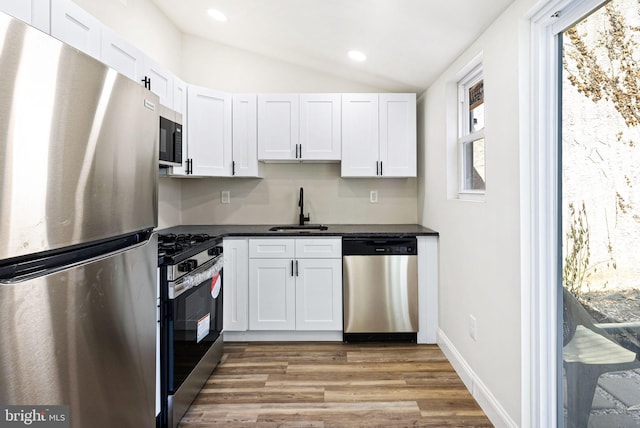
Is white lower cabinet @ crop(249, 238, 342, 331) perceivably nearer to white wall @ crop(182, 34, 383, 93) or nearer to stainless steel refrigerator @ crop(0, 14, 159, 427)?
white wall @ crop(182, 34, 383, 93)

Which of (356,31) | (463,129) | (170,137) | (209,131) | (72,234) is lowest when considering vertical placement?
(72,234)

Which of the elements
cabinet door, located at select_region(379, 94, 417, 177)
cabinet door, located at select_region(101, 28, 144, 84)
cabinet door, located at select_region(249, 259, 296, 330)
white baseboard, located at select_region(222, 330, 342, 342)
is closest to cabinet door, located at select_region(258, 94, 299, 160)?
cabinet door, located at select_region(379, 94, 417, 177)

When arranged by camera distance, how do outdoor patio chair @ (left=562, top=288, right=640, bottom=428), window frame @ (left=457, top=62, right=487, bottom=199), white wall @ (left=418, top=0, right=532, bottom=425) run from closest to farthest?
outdoor patio chair @ (left=562, top=288, right=640, bottom=428) → white wall @ (left=418, top=0, right=532, bottom=425) → window frame @ (left=457, top=62, right=487, bottom=199)

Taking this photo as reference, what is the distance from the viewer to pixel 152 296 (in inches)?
48.5

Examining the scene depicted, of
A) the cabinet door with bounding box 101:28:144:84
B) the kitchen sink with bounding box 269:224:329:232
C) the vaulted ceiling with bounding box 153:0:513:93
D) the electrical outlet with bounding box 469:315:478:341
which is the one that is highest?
the vaulted ceiling with bounding box 153:0:513:93

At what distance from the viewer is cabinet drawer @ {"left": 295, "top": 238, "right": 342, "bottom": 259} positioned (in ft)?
10.0

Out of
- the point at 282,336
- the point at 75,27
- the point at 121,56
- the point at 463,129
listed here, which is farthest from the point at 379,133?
the point at 75,27

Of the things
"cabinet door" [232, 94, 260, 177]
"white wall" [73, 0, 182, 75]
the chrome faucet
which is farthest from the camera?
the chrome faucet

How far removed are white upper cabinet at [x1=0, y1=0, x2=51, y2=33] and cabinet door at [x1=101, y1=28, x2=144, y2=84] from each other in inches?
14.6

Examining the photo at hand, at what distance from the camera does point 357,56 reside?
3.02 meters

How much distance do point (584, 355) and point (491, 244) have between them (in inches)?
27.0

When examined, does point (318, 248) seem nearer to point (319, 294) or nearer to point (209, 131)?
point (319, 294)

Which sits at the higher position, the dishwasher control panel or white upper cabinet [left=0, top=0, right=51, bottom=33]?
white upper cabinet [left=0, top=0, right=51, bottom=33]

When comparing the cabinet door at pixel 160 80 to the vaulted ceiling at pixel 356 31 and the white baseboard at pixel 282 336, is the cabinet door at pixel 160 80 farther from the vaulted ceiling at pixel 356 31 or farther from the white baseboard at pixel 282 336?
the white baseboard at pixel 282 336
